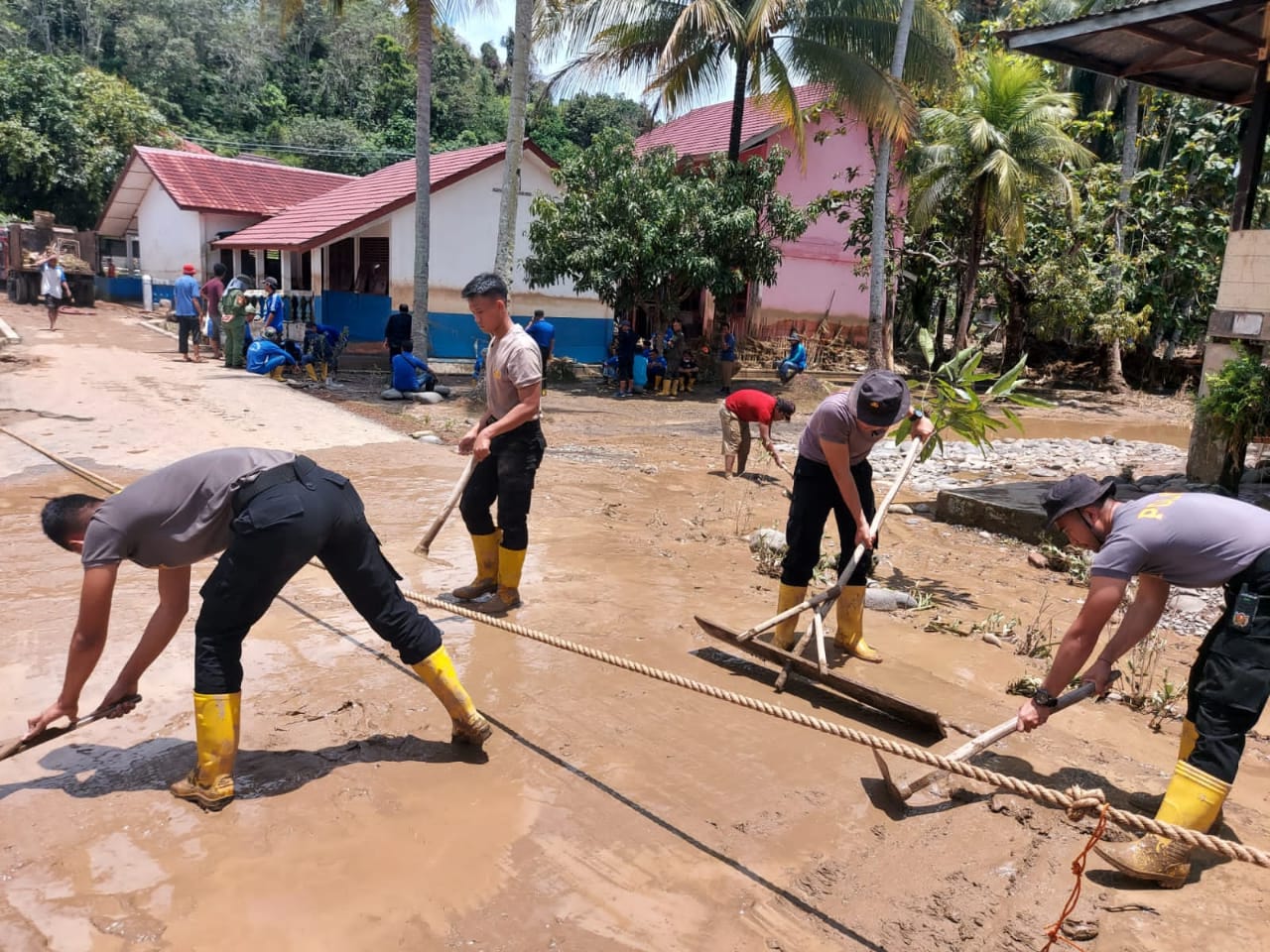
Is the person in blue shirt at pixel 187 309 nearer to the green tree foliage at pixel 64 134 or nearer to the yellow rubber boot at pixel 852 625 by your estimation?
the yellow rubber boot at pixel 852 625

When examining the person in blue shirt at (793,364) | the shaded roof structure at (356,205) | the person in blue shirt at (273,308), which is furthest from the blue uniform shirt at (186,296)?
the person in blue shirt at (793,364)

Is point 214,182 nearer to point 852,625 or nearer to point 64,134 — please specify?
point 64,134

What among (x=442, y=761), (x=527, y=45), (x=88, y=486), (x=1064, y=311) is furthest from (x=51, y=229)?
(x=442, y=761)

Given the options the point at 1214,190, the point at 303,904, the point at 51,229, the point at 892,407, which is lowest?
the point at 303,904

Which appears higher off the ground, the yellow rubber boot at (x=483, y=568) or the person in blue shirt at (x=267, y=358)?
the person in blue shirt at (x=267, y=358)

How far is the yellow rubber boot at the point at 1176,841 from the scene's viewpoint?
9.90 ft

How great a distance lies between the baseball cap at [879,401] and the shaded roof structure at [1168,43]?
5.34m

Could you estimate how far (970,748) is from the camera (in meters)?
3.30

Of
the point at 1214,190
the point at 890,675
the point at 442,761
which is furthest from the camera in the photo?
the point at 1214,190

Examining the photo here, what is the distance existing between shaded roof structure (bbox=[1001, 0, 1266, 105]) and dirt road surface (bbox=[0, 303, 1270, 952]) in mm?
5226

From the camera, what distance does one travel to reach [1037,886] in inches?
120

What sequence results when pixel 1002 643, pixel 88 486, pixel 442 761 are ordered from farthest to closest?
pixel 88 486
pixel 1002 643
pixel 442 761

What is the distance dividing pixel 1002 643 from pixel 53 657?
5.11 metres

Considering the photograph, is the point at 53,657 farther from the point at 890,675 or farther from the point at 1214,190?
the point at 1214,190
